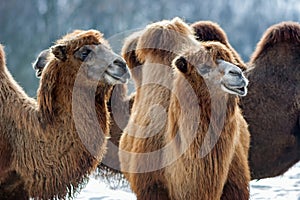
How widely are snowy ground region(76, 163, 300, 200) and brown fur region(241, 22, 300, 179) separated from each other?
1.93 ft

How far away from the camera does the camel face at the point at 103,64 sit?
3.19 metres

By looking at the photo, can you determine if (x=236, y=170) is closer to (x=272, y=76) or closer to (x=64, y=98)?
(x=64, y=98)

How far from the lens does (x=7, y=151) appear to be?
3.46 metres

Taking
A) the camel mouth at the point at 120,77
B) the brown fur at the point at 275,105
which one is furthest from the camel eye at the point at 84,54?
the brown fur at the point at 275,105

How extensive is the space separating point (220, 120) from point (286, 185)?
10.1ft

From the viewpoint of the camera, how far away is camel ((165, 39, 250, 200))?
316 centimetres

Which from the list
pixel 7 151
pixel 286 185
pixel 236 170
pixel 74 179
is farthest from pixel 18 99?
pixel 286 185

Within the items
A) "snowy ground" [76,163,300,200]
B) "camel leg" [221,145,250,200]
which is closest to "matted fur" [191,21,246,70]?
"snowy ground" [76,163,300,200]

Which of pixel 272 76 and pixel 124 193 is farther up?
pixel 272 76

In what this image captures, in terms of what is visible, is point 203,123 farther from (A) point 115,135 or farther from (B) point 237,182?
(A) point 115,135

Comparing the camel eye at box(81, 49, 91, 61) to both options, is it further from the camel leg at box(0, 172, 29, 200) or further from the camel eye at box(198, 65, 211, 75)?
the camel leg at box(0, 172, 29, 200)

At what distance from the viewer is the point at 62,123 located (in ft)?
11.1

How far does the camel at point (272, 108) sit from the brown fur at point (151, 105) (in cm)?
113

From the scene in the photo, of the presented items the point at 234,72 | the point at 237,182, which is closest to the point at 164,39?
the point at 234,72
